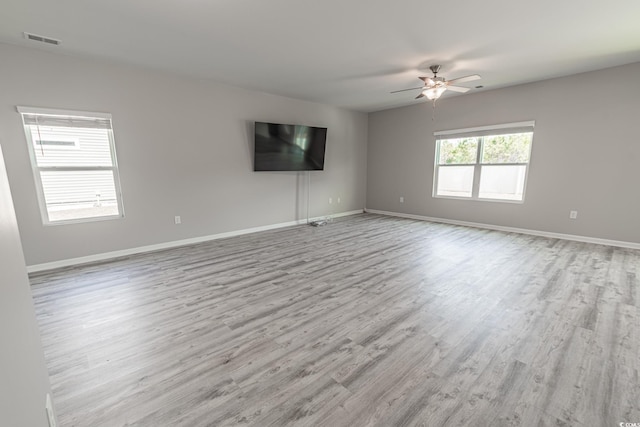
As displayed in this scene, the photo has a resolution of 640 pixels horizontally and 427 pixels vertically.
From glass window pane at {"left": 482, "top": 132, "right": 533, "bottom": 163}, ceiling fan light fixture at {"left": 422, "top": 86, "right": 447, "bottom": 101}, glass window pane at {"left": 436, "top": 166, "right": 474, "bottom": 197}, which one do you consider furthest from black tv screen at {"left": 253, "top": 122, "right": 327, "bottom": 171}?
glass window pane at {"left": 482, "top": 132, "right": 533, "bottom": 163}

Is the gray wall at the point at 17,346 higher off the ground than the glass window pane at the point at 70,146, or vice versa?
the glass window pane at the point at 70,146

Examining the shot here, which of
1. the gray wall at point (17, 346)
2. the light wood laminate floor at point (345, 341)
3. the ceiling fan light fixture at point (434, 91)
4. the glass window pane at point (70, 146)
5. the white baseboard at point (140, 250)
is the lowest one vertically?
the light wood laminate floor at point (345, 341)

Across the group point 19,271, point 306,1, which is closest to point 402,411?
point 19,271

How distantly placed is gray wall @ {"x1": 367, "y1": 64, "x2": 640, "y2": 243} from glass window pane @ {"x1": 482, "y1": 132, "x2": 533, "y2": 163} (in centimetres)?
16

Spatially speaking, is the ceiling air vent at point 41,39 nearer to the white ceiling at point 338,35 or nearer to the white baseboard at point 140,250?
the white ceiling at point 338,35

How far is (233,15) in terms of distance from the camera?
2521 mm

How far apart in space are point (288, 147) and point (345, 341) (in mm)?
4205

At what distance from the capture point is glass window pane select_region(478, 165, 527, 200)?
513 centimetres

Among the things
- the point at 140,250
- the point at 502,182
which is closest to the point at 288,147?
the point at 140,250

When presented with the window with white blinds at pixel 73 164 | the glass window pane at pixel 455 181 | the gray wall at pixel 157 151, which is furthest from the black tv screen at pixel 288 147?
the glass window pane at pixel 455 181

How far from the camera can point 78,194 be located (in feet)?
11.8

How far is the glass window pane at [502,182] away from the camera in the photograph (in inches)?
202

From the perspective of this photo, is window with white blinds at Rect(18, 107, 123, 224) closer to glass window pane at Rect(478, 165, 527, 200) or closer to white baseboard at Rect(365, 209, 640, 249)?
white baseboard at Rect(365, 209, 640, 249)

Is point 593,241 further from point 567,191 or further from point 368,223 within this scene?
point 368,223
